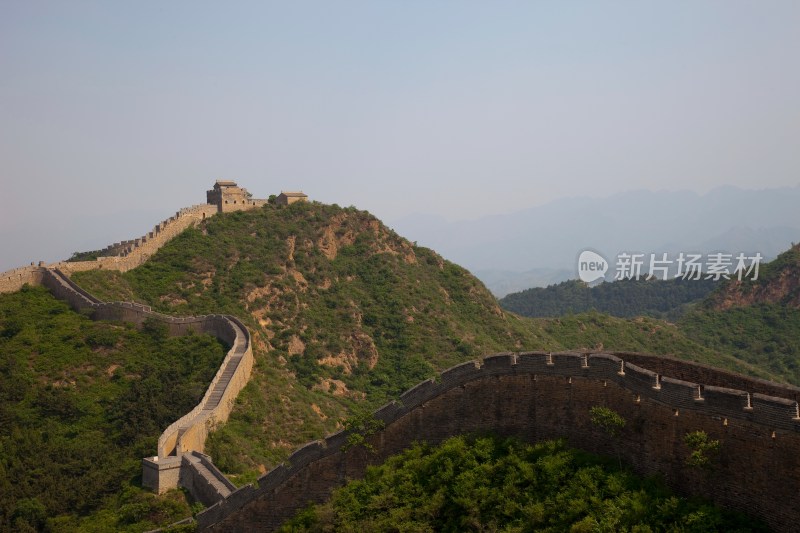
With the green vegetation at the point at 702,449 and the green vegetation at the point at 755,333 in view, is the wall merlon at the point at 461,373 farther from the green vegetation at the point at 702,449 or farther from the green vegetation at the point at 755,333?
the green vegetation at the point at 755,333

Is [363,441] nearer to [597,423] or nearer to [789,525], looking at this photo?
[597,423]

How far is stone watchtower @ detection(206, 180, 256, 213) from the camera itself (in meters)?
59.6

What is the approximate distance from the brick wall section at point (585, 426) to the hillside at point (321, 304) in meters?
12.4

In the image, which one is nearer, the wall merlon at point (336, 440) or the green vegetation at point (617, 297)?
the wall merlon at point (336, 440)

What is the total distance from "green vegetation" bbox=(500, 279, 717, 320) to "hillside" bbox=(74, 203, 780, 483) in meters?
60.3

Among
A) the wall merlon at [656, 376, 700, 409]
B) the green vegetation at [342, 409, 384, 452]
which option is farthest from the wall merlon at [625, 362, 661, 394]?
the green vegetation at [342, 409, 384, 452]

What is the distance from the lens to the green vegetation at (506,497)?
13.9 m

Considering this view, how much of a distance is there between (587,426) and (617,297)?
116275 mm

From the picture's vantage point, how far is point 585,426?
16688mm

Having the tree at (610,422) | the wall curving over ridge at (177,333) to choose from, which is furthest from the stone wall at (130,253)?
the tree at (610,422)

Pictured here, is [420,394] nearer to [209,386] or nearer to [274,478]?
[274,478]

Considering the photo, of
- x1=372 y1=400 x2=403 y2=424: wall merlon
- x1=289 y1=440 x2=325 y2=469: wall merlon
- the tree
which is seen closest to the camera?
the tree

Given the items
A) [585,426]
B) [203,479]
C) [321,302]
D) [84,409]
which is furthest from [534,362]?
[321,302]

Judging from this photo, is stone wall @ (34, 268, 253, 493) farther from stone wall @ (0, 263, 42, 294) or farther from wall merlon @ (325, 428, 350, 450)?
wall merlon @ (325, 428, 350, 450)
